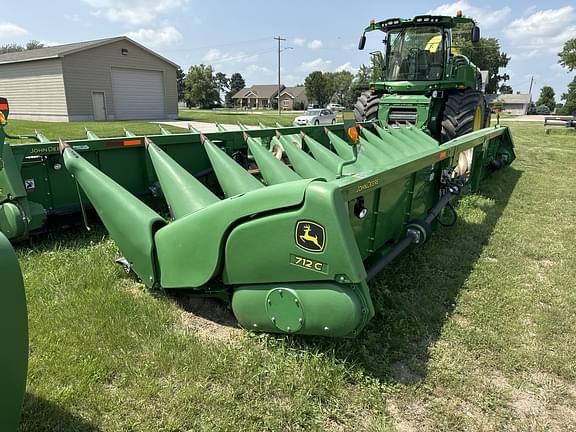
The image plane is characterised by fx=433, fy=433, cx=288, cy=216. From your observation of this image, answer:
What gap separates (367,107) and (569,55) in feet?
56.5

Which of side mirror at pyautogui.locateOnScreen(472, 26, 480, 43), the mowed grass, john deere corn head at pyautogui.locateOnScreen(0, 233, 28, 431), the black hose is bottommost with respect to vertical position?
the mowed grass

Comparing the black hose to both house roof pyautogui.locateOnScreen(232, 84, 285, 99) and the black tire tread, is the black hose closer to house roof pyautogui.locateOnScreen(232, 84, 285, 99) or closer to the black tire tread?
the black tire tread

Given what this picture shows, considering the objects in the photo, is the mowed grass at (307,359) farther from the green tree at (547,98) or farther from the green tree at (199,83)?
the green tree at (547,98)

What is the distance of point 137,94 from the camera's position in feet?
84.1

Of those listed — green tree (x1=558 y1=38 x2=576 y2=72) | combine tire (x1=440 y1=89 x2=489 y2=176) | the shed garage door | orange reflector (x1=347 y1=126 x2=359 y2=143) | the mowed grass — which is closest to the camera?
the mowed grass

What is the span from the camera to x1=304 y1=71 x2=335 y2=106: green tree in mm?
66312

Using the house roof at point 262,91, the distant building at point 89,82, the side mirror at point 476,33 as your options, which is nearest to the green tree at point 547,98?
the house roof at point 262,91

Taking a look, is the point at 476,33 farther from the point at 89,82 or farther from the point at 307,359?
the point at 89,82

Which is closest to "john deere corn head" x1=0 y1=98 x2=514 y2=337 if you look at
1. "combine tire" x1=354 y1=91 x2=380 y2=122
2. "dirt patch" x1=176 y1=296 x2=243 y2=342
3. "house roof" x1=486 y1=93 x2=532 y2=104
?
"dirt patch" x1=176 y1=296 x2=243 y2=342

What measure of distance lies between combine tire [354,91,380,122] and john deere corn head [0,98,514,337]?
3531 millimetres

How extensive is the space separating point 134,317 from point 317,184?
1.49 m

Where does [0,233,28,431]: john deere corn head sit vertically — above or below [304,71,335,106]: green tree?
below

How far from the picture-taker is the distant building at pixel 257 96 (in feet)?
277

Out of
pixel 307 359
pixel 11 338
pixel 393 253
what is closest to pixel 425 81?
pixel 393 253
